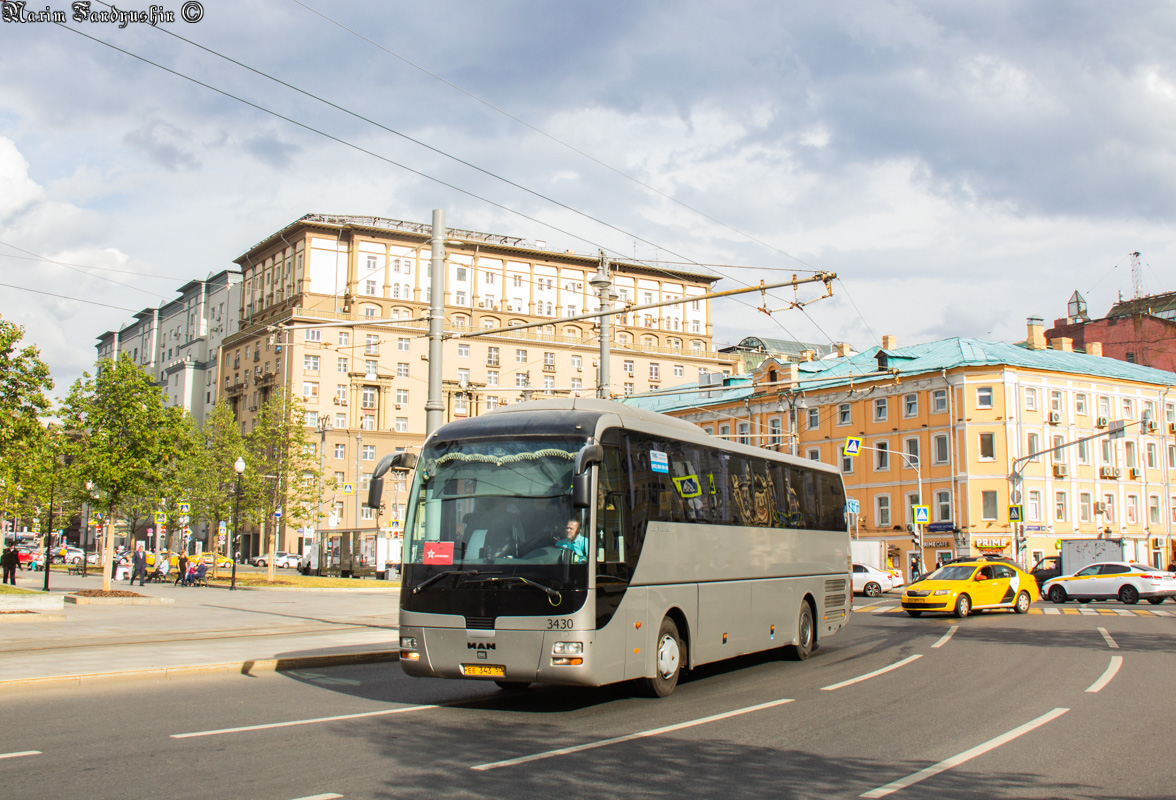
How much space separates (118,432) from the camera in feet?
99.5

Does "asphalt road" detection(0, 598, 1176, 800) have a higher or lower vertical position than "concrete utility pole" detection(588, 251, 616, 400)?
lower

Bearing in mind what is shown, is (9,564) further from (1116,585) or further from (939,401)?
(939,401)

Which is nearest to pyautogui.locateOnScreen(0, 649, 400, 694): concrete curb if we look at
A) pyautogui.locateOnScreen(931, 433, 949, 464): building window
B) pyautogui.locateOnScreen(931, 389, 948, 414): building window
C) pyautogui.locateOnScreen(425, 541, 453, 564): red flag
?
pyautogui.locateOnScreen(425, 541, 453, 564): red flag

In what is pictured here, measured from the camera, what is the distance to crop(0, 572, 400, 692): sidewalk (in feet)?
46.2

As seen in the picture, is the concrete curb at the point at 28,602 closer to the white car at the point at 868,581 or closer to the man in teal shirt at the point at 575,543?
the man in teal shirt at the point at 575,543

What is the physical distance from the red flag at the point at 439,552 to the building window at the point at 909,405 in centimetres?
5629

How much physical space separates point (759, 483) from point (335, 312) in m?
79.6

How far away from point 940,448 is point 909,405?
11.7ft

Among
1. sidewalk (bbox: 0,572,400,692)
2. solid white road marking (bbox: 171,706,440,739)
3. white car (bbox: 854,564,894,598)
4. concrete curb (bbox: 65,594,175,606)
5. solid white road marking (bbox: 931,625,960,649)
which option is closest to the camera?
solid white road marking (bbox: 171,706,440,739)

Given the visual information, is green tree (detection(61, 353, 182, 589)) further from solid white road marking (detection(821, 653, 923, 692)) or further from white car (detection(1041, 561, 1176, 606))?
white car (detection(1041, 561, 1176, 606))

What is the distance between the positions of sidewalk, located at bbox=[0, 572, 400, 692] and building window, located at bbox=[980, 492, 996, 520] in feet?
130

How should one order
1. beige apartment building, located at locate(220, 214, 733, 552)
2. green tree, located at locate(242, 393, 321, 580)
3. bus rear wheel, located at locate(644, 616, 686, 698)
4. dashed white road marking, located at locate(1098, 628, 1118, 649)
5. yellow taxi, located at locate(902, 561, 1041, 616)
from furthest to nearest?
beige apartment building, located at locate(220, 214, 733, 552) < green tree, located at locate(242, 393, 321, 580) < yellow taxi, located at locate(902, 561, 1041, 616) < dashed white road marking, located at locate(1098, 628, 1118, 649) < bus rear wheel, located at locate(644, 616, 686, 698)

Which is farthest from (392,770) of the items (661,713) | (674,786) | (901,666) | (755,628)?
(901,666)

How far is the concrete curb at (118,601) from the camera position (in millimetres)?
29566
